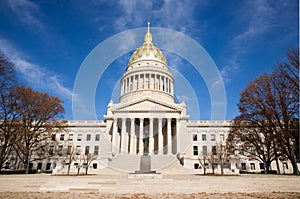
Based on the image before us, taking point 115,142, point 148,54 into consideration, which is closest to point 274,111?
point 115,142

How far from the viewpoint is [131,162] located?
3712cm

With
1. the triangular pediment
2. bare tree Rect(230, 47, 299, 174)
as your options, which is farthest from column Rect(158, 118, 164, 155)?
bare tree Rect(230, 47, 299, 174)

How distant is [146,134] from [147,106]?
22.3 ft

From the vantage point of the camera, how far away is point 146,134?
153 ft

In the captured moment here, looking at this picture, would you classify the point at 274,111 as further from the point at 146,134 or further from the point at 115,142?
the point at 115,142

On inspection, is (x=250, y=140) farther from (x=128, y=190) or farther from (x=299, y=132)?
(x=128, y=190)

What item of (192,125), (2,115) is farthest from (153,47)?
(2,115)

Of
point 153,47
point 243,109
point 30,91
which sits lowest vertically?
point 243,109

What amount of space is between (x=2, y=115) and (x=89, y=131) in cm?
3454

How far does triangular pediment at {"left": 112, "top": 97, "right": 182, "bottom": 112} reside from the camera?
159 ft

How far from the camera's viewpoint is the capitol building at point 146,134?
38.8 metres

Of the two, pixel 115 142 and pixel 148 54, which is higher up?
pixel 148 54

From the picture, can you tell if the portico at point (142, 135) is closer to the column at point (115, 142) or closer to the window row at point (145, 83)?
the column at point (115, 142)

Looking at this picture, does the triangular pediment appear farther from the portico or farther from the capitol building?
the portico
